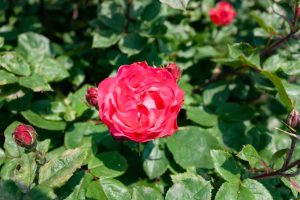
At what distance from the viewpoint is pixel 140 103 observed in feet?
5.48

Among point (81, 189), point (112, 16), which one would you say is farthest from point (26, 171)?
point (112, 16)

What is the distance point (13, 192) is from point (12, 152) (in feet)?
1.57

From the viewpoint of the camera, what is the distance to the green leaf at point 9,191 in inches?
54.6

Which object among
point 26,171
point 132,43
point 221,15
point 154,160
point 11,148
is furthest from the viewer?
point 221,15

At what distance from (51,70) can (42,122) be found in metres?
0.32

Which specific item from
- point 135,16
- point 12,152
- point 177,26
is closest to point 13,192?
point 12,152

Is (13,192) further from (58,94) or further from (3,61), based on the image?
(58,94)

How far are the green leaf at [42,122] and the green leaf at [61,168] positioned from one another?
0.41 metres

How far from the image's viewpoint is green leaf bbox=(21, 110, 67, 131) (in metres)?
2.07

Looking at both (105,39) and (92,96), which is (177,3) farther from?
(105,39)

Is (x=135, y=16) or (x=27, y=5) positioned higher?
(x=135, y=16)

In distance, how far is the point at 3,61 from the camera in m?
2.04

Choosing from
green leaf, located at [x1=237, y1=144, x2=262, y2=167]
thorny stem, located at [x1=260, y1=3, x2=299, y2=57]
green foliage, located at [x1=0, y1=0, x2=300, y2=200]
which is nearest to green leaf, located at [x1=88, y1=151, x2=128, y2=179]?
green foliage, located at [x1=0, y1=0, x2=300, y2=200]

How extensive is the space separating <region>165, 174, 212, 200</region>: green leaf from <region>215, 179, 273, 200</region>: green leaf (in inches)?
3.2
